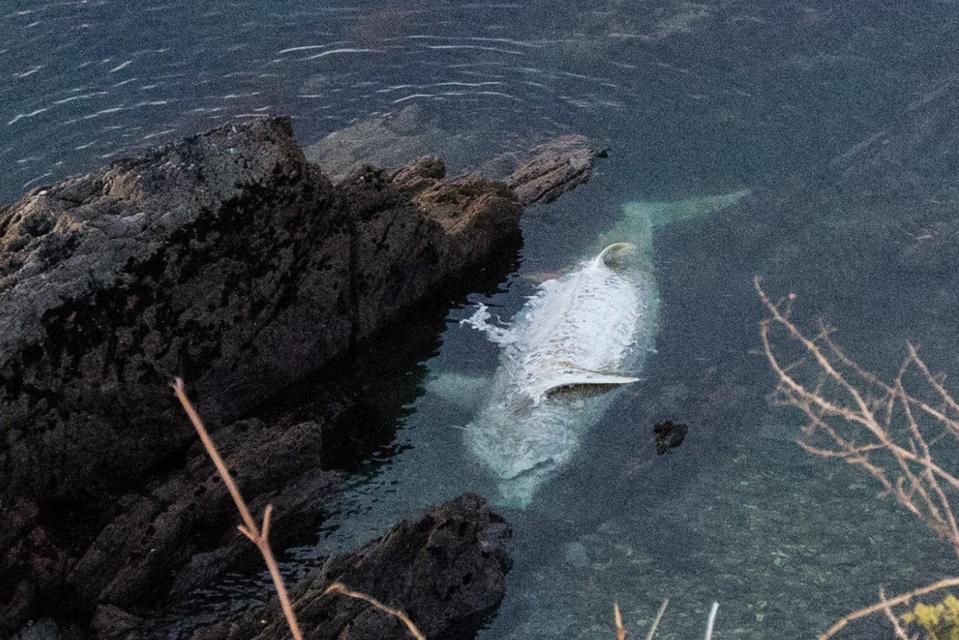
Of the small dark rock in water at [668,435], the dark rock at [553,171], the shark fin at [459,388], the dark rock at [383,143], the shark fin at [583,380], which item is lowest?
the small dark rock in water at [668,435]

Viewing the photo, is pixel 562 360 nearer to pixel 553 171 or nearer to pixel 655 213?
pixel 655 213

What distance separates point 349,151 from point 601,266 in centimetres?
388

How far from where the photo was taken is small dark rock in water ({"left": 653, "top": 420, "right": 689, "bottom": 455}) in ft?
37.7

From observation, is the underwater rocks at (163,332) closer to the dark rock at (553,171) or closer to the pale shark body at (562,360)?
the pale shark body at (562,360)

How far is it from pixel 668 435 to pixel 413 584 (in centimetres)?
328

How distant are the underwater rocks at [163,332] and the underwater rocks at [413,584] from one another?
134 cm

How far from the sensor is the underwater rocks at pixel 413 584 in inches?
341

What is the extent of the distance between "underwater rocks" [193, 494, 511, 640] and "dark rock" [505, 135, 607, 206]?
18.5 ft

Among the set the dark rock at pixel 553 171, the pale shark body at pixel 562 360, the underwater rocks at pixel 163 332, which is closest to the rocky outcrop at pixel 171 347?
the underwater rocks at pixel 163 332

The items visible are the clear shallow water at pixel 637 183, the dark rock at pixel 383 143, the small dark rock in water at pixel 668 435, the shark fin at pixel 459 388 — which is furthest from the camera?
the dark rock at pixel 383 143

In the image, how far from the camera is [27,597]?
916cm

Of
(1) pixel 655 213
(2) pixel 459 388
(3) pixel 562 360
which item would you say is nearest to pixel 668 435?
(3) pixel 562 360

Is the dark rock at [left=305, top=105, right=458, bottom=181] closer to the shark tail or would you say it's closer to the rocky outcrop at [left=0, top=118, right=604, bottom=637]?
the rocky outcrop at [left=0, top=118, right=604, bottom=637]

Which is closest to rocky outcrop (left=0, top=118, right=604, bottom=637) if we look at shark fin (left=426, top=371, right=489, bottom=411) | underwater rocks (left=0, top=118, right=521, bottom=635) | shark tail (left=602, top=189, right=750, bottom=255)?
underwater rocks (left=0, top=118, right=521, bottom=635)
